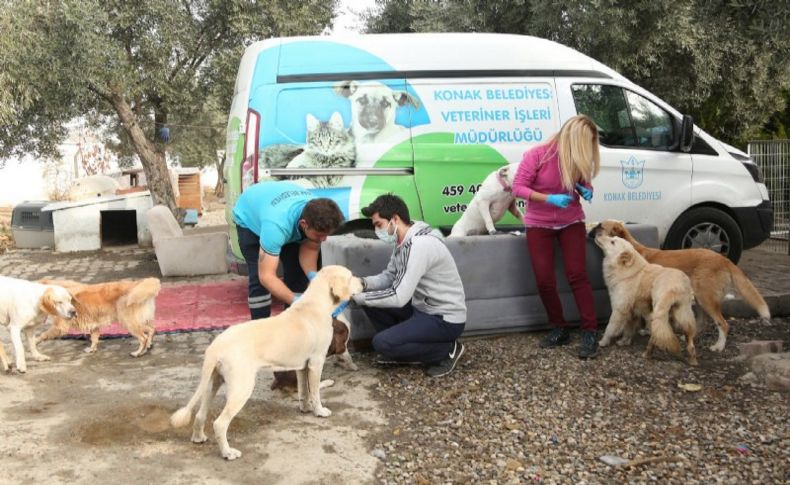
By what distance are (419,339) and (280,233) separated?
50.0 inches

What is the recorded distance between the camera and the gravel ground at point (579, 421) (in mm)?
3596

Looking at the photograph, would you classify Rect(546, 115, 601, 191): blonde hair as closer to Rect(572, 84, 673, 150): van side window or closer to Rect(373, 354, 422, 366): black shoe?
Rect(373, 354, 422, 366): black shoe

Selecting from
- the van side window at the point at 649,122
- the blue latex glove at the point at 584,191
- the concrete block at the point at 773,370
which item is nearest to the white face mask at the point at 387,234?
the blue latex glove at the point at 584,191

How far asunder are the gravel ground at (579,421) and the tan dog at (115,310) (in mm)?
2274

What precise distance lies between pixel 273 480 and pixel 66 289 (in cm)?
335

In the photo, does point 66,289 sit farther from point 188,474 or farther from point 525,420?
point 525,420

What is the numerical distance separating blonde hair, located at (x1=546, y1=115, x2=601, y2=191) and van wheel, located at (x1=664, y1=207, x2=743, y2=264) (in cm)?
277

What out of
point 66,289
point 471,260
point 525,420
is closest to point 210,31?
point 66,289

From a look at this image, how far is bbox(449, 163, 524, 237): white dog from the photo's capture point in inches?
249

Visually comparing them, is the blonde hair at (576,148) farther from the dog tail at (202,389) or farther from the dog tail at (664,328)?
the dog tail at (202,389)

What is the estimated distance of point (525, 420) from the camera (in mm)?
4273

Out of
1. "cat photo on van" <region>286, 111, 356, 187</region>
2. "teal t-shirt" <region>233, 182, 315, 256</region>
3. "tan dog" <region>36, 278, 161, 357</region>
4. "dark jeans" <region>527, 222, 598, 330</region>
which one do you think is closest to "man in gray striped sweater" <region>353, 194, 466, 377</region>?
"teal t-shirt" <region>233, 182, 315, 256</region>

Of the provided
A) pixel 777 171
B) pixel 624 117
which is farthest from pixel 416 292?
pixel 777 171

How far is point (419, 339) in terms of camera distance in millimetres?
4965
